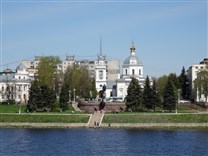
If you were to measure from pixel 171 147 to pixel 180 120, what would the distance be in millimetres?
20888

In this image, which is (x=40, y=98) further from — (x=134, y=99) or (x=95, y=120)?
(x=95, y=120)

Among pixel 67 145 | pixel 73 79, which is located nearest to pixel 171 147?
pixel 67 145

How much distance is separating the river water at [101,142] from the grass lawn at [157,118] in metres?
4.38

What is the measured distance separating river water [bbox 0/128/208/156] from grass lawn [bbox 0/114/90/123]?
4.12 metres

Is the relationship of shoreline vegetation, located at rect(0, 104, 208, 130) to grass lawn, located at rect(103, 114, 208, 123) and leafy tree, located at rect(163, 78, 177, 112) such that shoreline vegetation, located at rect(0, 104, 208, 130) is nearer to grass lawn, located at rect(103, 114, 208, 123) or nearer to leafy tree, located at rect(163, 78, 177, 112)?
grass lawn, located at rect(103, 114, 208, 123)

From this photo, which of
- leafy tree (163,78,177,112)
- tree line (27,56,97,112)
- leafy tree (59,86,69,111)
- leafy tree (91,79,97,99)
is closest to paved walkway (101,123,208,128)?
leafy tree (163,78,177,112)

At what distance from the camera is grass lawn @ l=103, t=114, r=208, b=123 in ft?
229

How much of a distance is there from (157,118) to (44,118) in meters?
14.6

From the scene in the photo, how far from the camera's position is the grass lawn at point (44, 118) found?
71.8m

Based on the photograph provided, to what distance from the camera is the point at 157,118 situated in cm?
7062

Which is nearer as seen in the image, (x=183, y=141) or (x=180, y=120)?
(x=183, y=141)

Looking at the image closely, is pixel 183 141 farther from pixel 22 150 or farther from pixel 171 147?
pixel 22 150

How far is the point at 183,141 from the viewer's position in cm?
5369

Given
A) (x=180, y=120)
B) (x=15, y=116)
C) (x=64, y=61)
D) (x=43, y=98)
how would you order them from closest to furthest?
(x=180, y=120)
(x=15, y=116)
(x=43, y=98)
(x=64, y=61)
